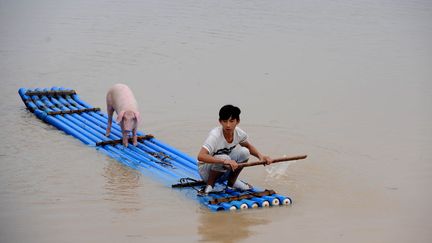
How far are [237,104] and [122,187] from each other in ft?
11.1

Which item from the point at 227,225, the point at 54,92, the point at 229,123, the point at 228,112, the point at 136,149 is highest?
the point at 228,112

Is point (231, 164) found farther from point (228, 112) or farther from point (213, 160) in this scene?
point (228, 112)

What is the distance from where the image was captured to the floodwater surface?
18.5 feet

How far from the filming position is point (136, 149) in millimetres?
7398

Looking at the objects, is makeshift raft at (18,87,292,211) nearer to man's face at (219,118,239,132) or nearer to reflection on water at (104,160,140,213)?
reflection on water at (104,160,140,213)

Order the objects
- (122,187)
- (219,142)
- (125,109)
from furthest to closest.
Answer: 1. (125,109)
2. (122,187)
3. (219,142)

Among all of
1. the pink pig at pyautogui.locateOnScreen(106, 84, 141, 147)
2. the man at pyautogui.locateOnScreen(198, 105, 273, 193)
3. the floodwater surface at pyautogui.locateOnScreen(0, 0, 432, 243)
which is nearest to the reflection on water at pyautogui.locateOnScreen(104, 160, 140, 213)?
the floodwater surface at pyautogui.locateOnScreen(0, 0, 432, 243)

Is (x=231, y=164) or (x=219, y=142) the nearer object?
(x=231, y=164)

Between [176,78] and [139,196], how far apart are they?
4.61 meters

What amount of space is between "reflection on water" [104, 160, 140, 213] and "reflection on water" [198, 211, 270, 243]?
683mm

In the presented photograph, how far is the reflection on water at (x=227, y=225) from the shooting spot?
532cm

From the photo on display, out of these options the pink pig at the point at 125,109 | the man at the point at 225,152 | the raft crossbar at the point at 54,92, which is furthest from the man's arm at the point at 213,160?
the raft crossbar at the point at 54,92

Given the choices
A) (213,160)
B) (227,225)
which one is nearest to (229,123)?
(213,160)

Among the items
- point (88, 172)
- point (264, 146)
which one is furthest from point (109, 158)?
point (264, 146)
